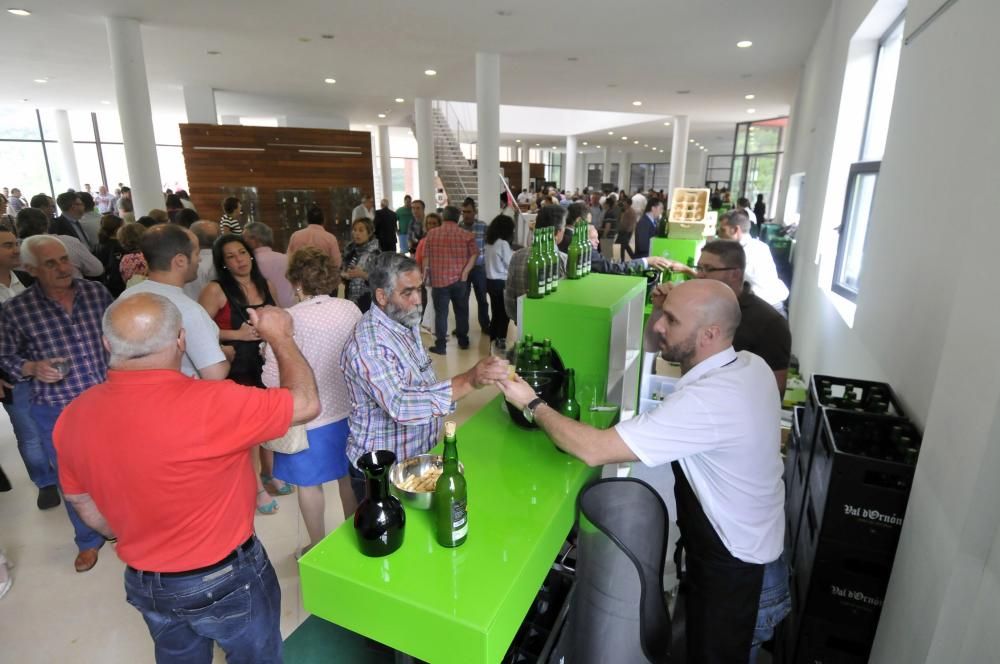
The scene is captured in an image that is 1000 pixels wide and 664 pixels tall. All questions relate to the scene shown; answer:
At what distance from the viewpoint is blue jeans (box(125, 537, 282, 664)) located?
1.48 m

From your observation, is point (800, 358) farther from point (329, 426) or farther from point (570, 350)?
point (329, 426)

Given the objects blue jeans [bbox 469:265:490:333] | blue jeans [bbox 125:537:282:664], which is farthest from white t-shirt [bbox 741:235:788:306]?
blue jeans [bbox 125:537:282:664]

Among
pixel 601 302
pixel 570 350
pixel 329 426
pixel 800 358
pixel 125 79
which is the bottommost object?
pixel 800 358

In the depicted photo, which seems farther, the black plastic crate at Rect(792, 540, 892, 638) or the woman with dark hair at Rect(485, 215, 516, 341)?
the woman with dark hair at Rect(485, 215, 516, 341)

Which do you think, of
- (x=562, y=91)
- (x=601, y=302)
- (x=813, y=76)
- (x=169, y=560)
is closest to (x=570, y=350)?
(x=601, y=302)

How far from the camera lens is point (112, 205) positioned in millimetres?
12953

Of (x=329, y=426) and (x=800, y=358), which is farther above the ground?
(x=329, y=426)

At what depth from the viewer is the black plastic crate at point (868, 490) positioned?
1.62 meters

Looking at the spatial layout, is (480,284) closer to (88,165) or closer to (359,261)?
(359,261)

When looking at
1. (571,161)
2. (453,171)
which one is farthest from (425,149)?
(571,161)

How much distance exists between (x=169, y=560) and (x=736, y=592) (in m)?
1.72

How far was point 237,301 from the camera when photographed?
3055 millimetres

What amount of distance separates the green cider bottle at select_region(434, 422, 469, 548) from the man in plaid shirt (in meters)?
2.33

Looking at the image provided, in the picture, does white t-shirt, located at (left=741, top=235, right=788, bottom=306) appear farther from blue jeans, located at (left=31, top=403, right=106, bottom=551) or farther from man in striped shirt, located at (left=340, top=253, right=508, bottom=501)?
blue jeans, located at (left=31, top=403, right=106, bottom=551)
